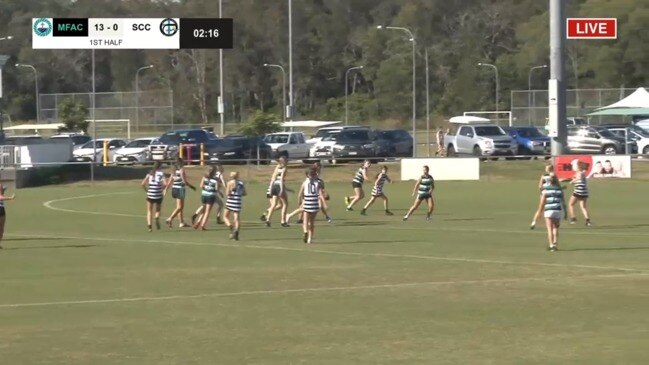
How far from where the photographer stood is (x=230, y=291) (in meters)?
21.1

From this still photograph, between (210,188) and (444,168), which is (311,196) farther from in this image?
(444,168)

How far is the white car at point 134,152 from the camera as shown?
2721 inches

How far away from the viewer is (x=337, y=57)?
12062 centimetres

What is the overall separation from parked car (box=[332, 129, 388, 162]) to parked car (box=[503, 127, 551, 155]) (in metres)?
7.27

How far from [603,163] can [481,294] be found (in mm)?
34340

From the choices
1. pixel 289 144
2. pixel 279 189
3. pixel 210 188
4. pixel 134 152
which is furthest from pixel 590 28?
pixel 134 152

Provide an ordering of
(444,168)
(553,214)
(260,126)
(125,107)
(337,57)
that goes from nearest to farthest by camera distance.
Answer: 1. (553,214)
2. (444,168)
3. (260,126)
4. (125,107)
5. (337,57)

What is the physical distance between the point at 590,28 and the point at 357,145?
29.4m

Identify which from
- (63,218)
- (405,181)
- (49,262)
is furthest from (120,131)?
(49,262)

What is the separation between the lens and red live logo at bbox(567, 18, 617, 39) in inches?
1586

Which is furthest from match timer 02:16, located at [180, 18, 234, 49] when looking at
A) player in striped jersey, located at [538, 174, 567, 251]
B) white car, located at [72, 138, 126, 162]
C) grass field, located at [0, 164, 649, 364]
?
player in striped jersey, located at [538, 174, 567, 251]

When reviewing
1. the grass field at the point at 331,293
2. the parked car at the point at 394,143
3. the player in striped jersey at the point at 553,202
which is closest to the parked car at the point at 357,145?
the parked car at the point at 394,143

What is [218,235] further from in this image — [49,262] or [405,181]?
[405,181]

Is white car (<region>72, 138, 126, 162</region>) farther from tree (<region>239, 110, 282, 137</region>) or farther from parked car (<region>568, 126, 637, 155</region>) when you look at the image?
parked car (<region>568, 126, 637, 155</region>)
